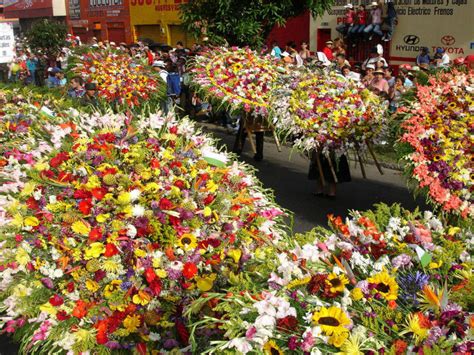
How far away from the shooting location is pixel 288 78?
9461 millimetres

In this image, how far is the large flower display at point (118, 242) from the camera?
3.84m

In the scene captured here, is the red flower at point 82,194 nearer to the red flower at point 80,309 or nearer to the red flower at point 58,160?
the red flower at point 58,160

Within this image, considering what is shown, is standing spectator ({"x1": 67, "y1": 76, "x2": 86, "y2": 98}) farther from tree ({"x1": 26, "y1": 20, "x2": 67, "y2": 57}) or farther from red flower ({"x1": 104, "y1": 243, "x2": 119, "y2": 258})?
tree ({"x1": 26, "y1": 20, "x2": 67, "y2": 57})

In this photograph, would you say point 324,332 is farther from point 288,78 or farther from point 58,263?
point 288,78

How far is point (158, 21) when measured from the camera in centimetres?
2752

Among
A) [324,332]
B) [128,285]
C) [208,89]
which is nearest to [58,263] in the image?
[128,285]

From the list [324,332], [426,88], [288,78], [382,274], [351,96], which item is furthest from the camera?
[288,78]

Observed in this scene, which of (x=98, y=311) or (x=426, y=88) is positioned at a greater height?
(x=426, y=88)

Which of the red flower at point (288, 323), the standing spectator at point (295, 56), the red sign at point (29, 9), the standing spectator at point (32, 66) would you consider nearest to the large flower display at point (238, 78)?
the standing spectator at point (295, 56)

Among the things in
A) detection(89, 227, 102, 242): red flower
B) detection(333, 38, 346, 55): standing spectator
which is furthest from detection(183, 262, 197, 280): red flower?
detection(333, 38, 346, 55): standing spectator

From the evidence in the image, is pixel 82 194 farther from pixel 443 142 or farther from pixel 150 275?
pixel 443 142

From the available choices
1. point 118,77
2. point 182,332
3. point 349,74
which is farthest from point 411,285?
point 118,77

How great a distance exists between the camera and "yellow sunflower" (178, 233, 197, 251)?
4.07m

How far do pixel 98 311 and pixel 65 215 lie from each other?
27.2 inches
